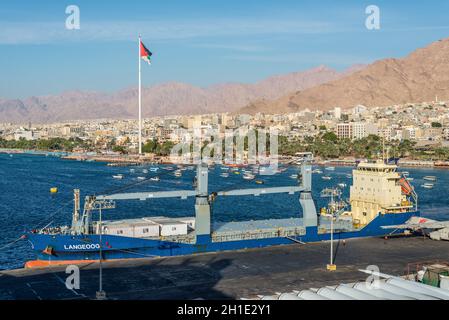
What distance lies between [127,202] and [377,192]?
38224 mm

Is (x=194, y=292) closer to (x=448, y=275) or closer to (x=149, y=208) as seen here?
(x=448, y=275)

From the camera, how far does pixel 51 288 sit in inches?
1097

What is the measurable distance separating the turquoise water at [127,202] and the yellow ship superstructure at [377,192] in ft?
54.6

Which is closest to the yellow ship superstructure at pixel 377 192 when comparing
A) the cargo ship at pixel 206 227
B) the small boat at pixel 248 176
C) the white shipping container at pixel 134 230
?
the cargo ship at pixel 206 227

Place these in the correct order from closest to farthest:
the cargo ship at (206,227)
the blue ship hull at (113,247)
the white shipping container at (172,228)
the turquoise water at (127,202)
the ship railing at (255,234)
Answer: the blue ship hull at (113,247) < the cargo ship at (206,227) < the white shipping container at (172,228) < the ship railing at (255,234) < the turquoise water at (127,202)

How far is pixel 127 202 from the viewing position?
74.0 metres

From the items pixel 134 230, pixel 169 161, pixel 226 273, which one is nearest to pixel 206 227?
pixel 134 230

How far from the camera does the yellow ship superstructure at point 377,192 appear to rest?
4384cm

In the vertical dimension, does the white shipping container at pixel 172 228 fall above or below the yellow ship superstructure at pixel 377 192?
below

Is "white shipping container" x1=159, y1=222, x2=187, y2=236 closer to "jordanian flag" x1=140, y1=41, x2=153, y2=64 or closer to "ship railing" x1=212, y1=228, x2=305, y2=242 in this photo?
"ship railing" x1=212, y1=228, x2=305, y2=242

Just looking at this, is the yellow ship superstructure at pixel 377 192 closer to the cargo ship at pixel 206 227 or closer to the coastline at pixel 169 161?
the cargo ship at pixel 206 227

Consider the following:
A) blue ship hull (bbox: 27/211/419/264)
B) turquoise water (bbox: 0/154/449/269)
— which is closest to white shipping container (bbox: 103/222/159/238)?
blue ship hull (bbox: 27/211/419/264)

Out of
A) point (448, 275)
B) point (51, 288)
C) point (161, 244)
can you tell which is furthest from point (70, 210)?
point (448, 275)

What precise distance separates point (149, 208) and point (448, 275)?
48292 millimetres
